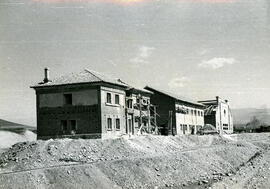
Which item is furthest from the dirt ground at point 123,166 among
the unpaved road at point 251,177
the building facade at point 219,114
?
the building facade at point 219,114

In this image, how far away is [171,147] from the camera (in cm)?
3981

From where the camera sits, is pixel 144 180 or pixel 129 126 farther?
pixel 129 126

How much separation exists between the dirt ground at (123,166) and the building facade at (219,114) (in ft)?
111

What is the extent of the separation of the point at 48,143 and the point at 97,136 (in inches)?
255

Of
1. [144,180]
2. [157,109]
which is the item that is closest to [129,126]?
[157,109]

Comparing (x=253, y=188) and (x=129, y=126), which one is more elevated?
(x=129, y=126)

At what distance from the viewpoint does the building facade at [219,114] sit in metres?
72.8

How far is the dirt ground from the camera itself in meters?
24.8

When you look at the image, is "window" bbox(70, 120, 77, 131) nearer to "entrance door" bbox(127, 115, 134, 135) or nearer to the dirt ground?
the dirt ground

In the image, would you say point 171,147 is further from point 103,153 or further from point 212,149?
point 103,153

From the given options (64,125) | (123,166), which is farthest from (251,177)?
(64,125)

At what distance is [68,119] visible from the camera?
39.6 m

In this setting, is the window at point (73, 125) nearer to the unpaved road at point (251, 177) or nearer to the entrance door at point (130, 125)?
the entrance door at point (130, 125)

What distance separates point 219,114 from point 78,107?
137 feet
